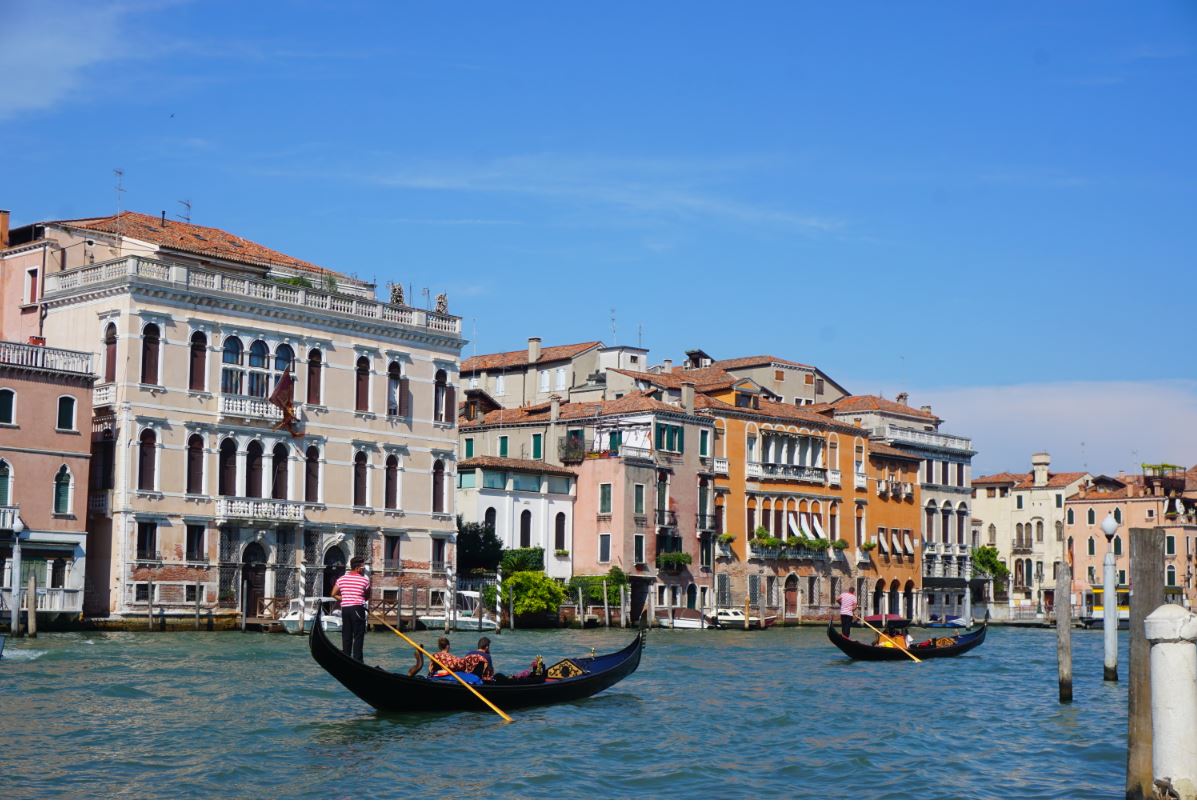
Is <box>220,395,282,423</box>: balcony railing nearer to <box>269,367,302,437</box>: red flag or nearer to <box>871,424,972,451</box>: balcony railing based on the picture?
<box>269,367,302,437</box>: red flag

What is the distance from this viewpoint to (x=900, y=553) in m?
51.5

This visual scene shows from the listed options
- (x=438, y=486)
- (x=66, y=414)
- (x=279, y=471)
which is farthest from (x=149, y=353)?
(x=438, y=486)

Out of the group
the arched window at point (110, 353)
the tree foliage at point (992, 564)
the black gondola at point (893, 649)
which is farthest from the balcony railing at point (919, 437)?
the arched window at point (110, 353)

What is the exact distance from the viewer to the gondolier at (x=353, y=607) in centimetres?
1575

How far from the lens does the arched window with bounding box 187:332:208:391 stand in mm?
32500

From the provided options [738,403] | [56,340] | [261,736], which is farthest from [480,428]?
[261,736]

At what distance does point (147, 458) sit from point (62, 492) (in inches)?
88.8

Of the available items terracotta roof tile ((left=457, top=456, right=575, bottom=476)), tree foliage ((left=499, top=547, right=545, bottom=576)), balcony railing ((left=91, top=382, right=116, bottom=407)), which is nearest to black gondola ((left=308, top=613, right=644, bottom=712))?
balcony railing ((left=91, top=382, right=116, bottom=407))

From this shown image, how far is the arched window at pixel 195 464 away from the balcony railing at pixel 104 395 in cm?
177

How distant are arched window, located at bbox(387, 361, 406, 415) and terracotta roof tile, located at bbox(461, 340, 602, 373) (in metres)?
11.5

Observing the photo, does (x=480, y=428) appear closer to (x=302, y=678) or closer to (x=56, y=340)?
(x=56, y=340)

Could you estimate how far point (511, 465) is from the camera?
4059 cm

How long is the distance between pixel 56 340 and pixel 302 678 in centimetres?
1499

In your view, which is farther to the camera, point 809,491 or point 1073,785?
point 809,491
